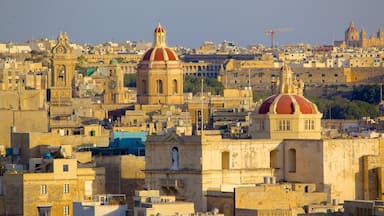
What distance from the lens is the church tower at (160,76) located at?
112m

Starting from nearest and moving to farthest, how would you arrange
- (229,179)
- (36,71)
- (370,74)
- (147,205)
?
(147,205), (229,179), (36,71), (370,74)

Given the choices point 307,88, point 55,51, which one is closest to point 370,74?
point 307,88

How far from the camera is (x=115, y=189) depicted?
65562 millimetres

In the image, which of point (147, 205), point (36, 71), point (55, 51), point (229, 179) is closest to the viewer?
point (147, 205)

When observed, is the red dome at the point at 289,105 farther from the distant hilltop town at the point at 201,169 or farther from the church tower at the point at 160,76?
the church tower at the point at 160,76

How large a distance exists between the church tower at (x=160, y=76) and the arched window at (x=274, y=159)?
46.6 meters

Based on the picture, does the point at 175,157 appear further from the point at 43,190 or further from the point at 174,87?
the point at 174,87

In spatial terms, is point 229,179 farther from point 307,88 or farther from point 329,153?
point 307,88

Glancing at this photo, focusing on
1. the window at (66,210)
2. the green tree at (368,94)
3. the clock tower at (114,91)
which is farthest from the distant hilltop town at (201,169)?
the green tree at (368,94)

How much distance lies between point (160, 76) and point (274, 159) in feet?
160

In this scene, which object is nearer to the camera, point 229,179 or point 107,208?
point 107,208

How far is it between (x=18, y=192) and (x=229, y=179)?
5.17 meters

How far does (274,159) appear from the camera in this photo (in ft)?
211

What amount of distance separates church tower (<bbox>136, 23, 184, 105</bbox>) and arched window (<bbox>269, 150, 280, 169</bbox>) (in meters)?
46.6
